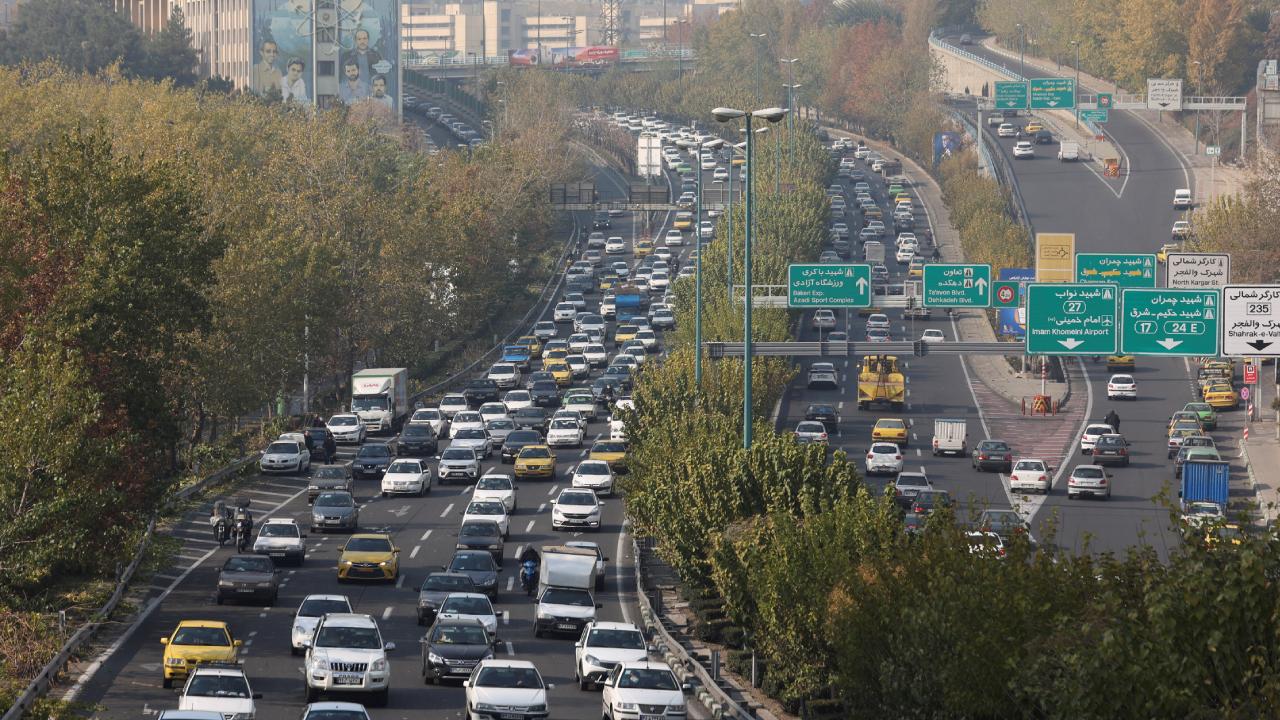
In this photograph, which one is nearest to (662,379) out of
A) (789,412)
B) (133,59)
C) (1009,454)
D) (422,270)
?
(1009,454)

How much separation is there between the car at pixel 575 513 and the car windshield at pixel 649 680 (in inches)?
785

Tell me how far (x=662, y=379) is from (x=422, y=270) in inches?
1328

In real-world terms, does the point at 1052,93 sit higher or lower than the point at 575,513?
higher

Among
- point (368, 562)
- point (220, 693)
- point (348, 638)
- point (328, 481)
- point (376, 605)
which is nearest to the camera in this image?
point (220, 693)

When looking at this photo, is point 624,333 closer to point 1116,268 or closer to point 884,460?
point 884,460

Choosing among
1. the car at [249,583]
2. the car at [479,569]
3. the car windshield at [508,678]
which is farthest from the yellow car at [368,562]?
the car windshield at [508,678]

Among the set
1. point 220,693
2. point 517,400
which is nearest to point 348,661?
point 220,693

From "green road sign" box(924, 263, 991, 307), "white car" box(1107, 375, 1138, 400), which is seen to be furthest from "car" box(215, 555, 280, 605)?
"white car" box(1107, 375, 1138, 400)

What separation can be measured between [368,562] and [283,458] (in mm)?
18939

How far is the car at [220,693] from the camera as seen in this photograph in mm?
28359

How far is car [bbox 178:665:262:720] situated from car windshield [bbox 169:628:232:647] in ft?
10.7

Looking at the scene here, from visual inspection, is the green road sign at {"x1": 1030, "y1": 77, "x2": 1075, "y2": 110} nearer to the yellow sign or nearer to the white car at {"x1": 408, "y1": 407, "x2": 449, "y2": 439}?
the yellow sign

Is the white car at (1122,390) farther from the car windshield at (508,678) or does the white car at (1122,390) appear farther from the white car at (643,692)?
the car windshield at (508,678)

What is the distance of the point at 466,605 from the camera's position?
36.3m
